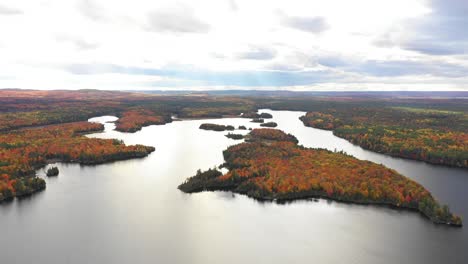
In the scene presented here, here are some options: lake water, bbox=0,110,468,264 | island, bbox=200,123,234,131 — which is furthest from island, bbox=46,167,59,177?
island, bbox=200,123,234,131

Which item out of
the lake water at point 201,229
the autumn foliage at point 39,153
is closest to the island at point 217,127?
the autumn foliage at point 39,153

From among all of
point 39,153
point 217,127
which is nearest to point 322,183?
Result: point 39,153

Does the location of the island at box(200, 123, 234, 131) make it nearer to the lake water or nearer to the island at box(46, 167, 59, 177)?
the lake water

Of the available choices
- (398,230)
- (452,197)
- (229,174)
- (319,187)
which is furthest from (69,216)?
(452,197)

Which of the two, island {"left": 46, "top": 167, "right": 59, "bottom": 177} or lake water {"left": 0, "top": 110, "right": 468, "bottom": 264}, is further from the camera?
island {"left": 46, "top": 167, "right": 59, "bottom": 177}

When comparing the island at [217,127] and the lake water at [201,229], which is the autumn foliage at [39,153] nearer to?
the lake water at [201,229]

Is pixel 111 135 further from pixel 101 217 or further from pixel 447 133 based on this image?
pixel 447 133
